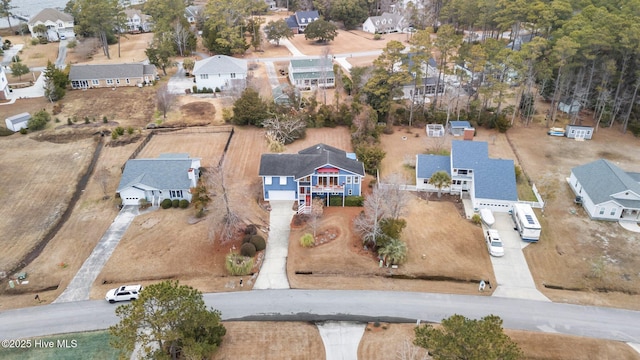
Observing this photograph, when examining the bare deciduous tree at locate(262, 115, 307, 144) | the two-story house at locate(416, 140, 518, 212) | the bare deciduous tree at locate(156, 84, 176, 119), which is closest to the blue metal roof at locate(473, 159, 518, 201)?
the two-story house at locate(416, 140, 518, 212)

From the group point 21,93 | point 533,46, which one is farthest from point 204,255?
point 21,93

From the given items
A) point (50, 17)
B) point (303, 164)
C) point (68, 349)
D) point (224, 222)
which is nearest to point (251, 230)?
point (224, 222)

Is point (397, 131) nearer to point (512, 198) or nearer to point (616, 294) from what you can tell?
point (512, 198)

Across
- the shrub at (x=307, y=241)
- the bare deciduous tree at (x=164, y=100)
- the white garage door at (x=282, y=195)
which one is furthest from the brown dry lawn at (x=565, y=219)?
the bare deciduous tree at (x=164, y=100)

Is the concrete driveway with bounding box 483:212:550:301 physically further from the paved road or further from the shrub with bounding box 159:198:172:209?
the shrub with bounding box 159:198:172:209

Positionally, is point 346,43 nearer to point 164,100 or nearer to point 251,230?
point 164,100

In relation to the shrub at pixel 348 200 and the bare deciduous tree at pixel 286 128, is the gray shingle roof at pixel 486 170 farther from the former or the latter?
the bare deciduous tree at pixel 286 128
